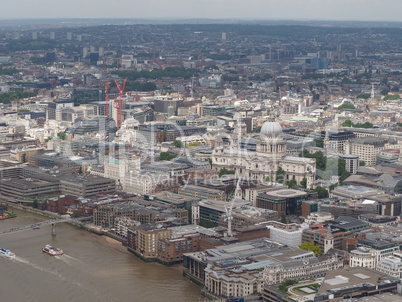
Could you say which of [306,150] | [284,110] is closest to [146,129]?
[306,150]

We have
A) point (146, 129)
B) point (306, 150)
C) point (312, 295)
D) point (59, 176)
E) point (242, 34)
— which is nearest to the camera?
point (312, 295)

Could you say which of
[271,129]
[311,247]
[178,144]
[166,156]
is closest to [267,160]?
[271,129]

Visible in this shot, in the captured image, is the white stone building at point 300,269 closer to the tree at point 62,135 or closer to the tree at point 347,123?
the tree at point 62,135

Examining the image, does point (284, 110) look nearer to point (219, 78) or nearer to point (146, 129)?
point (146, 129)

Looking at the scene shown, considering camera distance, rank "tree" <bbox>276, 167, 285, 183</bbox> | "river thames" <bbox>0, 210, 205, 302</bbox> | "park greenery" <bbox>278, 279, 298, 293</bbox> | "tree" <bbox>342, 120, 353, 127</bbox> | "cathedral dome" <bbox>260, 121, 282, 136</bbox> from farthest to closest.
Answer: "tree" <bbox>342, 120, 353, 127</bbox> → "cathedral dome" <bbox>260, 121, 282, 136</bbox> → "tree" <bbox>276, 167, 285, 183</bbox> → "river thames" <bbox>0, 210, 205, 302</bbox> → "park greenery" <bbox>278, 279, 298, 293</bbox>

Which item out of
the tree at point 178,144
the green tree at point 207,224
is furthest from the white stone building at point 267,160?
the green tree at point 207,224

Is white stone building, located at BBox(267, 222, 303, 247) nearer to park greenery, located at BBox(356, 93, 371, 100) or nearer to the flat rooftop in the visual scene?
the flat rooftop

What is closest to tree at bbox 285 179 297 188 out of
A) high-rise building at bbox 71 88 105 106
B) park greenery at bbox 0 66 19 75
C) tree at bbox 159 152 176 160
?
tree at bbox 159 152 176 160

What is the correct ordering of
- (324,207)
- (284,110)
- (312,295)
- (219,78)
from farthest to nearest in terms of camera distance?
(219,78)
(284,110)
(324,207)
(312,295)
